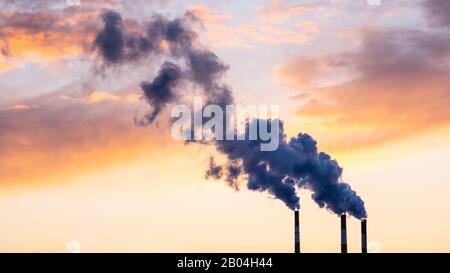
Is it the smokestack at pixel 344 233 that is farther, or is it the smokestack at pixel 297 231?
the smokestack at pixel 297 231

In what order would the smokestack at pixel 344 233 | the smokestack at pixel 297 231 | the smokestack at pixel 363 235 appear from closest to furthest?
the smokestack at pixel 344 233 → the smokestack at pixel 363 235 → the smokestack at pixel 297 231

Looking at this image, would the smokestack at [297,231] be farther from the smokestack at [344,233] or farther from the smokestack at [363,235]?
the smokestack at [363,235]

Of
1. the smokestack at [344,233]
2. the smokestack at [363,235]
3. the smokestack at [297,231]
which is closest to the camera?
the smokestack at [344,233]

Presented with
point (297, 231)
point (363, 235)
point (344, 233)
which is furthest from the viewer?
point (297, 231)

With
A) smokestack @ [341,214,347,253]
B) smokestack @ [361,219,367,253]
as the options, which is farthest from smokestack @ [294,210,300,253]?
smokestack @ [361,219,367,253]

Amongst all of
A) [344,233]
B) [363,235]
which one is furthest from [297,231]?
[363,235]

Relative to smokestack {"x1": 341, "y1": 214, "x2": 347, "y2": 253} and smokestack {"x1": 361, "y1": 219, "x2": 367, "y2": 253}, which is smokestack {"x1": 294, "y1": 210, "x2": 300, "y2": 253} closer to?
smokestack {"x1": 341, "y1": 214, "x2": 347, "y2": 253}

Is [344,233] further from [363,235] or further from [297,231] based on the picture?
[297,231]

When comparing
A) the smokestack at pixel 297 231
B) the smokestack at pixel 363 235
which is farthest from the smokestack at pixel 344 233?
the smokestack at pixel 297 231
